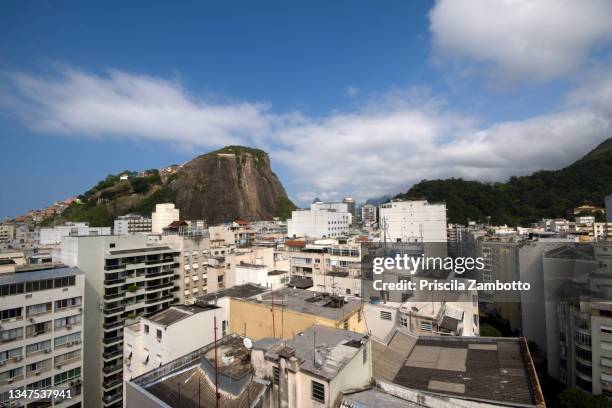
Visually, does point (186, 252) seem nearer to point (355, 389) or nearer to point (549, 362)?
point (355, 389)

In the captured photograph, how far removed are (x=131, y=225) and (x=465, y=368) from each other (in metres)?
86.1

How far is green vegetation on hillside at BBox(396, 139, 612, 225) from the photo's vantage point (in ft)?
263

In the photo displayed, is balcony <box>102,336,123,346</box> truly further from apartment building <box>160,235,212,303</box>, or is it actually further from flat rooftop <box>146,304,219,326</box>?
flat rooftop <box>146,304,219,326</box>

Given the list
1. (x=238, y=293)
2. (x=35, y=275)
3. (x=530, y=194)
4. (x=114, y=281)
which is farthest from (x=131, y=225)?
(x=530, y=194)

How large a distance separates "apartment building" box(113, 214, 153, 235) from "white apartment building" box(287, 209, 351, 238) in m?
39.3

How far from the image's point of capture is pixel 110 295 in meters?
26.5

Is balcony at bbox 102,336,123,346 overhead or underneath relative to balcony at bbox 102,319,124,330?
underneath

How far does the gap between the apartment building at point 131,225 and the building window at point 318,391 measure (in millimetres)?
79011

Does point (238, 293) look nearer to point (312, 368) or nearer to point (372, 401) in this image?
point (312, 368)

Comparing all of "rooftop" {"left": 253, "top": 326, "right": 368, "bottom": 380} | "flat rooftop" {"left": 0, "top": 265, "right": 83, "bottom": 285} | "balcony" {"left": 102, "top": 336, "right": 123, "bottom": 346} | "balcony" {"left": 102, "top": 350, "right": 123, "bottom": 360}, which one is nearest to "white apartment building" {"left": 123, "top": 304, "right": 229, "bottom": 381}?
"flat rooftop" {"left": 0, "top": 265, "right": 83, "bottom": 285}

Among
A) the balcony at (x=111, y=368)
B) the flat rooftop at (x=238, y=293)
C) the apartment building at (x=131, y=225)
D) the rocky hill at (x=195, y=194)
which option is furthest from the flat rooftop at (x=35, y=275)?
the rocky hill at (x=195, y=194)

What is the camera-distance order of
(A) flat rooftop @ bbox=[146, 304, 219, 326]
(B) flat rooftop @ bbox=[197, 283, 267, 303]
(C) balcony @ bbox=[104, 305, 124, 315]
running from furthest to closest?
(C) balcony @ bbox=[104, 305, 124, 315]
(B) flat rooftop @ bbox=[197, 283, 267, 303]
(A) flat rooftop @ bbox=[146, 304, 219, 326]

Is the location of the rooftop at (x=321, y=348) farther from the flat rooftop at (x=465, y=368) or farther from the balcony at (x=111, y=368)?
the balcony at (x=111, y=368)

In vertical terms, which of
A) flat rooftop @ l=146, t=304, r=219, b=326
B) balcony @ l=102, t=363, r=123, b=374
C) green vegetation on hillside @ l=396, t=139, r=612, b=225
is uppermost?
green vegetation on hillside @ l=396, t=139, r=612, b=225
